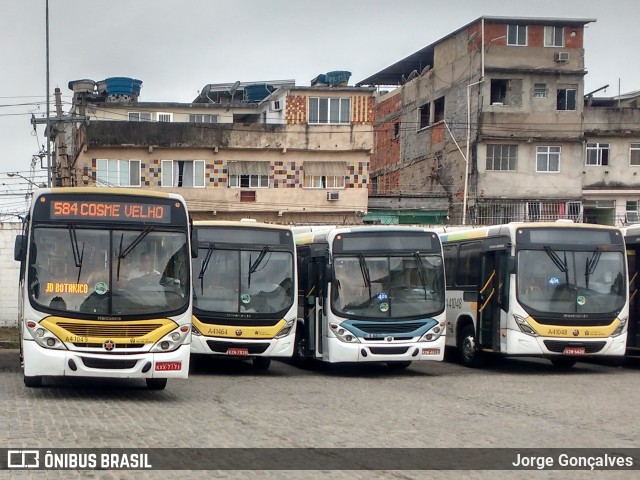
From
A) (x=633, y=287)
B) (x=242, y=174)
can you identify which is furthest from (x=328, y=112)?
(x=633, y=287)

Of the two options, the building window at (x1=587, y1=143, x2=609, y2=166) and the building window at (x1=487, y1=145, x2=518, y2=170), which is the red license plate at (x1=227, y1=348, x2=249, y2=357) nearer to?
the building window at (x1=487, y1=145, x2=518, y2=170)

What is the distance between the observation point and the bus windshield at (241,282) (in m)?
19.8

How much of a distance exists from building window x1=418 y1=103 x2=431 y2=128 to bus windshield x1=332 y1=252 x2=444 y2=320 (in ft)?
119

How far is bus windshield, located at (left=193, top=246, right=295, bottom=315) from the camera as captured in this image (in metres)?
19.8

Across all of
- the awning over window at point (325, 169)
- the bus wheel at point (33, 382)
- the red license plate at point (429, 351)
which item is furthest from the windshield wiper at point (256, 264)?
the awning over window at point (325, 169)

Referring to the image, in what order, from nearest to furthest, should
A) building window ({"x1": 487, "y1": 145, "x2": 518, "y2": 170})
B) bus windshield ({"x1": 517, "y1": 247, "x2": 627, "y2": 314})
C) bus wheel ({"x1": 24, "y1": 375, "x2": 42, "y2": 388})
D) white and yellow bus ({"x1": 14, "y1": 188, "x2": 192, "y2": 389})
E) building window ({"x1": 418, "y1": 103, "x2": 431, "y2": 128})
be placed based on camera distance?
1. white and yellow bus ({"x1": 14, "y1": 188, "x2": 192, "y2": 389})
2. bus wheel ({"x1": 24, "y1": 375, "x2": 42, "y2": 388})
3. bus windshield ({"x1": 517, "y1": 247, "x2": 627, "y2": 314})
4. building window ({"x1": 487, "y1": 145, "x2": 518, "y2": 170})
5. building window ({"x1": 418, "y1": 103, "x2": 431, "y2": 128})

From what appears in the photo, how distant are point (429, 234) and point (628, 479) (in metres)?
11.9

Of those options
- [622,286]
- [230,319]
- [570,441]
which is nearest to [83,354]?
[230,319]

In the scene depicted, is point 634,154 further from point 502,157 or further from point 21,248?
point 21,248

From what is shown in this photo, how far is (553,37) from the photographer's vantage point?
50719mm

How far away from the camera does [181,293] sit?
1505 cm

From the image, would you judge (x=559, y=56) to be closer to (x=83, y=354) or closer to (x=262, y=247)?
(x=262, y=247)

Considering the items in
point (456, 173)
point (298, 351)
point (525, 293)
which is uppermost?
point (456, 173)

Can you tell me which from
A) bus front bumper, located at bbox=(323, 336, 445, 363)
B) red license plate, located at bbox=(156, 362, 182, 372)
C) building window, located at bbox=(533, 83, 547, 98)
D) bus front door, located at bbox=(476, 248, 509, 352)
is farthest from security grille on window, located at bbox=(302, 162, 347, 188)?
red license plate, located at bbox=(156, 362, 182, 372)
